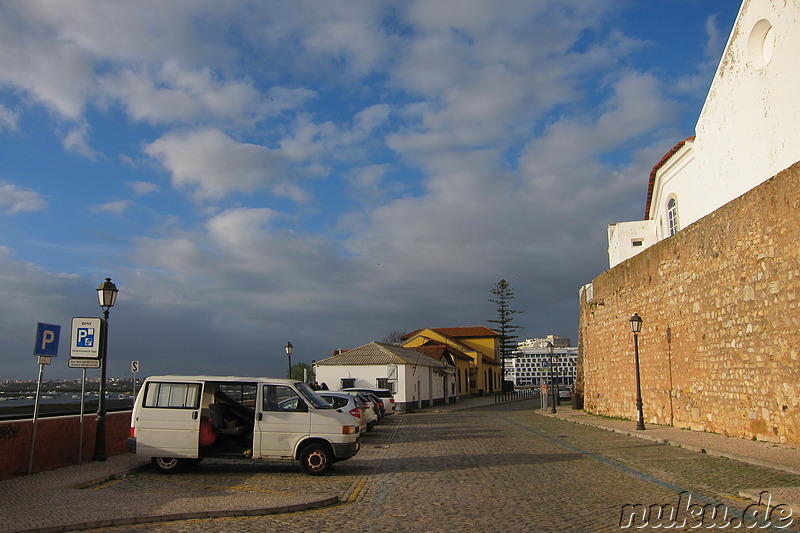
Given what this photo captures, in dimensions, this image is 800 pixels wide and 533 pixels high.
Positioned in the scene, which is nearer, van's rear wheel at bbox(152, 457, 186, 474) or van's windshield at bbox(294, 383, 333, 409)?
van's rear wheel at bbox(152, 457, 186, 474)

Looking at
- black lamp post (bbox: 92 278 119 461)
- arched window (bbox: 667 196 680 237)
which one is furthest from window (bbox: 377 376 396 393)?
black lamp post (bbox: 92 278 119 461)

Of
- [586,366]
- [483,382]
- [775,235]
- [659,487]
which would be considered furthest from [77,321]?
[483,382]

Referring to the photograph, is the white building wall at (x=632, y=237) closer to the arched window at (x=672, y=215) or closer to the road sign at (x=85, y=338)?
the arched window at (x=672, y=215)

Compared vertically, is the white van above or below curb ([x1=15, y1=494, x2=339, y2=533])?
above

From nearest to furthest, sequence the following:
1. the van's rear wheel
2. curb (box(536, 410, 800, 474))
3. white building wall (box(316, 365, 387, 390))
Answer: curb (box(536, 410, 800, 474)) → the van's rear wheel → white building wall (box(316, 365, 387, 390))

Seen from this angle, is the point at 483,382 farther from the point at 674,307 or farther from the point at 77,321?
the point at 77,321

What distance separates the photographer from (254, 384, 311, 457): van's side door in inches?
466

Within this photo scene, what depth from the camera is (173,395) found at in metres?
12.2

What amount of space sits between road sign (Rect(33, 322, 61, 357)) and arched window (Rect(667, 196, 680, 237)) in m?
25.5

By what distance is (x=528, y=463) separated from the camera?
1345cm

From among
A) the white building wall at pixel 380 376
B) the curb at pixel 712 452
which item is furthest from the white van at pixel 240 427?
the white building wall at pixel 380 376

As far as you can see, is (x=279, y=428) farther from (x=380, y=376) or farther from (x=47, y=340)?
(x=380, y=376)

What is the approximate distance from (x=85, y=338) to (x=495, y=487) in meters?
9.05

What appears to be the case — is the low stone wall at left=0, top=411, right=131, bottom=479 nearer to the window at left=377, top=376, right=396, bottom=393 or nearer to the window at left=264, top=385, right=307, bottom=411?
the window at left=264, top=385, right=307, bottom=411
